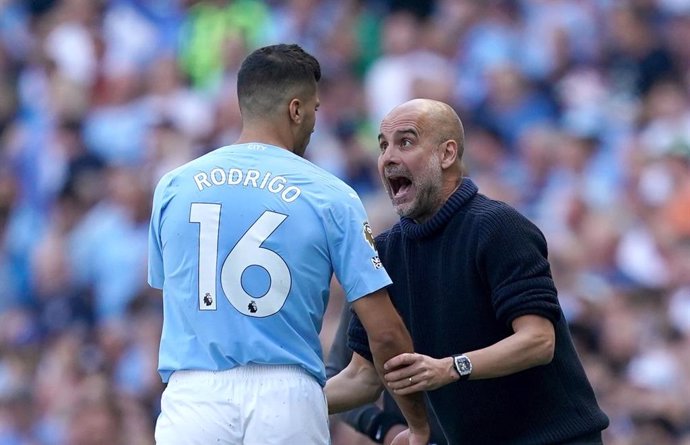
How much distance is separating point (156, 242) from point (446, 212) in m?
1.07

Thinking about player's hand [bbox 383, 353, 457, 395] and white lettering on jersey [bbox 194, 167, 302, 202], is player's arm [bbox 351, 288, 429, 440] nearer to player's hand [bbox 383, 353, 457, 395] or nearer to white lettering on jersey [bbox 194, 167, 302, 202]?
player's hand [bbox 383, 353, 457, 395]

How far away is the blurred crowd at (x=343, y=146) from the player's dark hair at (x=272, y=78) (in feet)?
14.2

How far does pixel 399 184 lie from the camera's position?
5547 millimetres

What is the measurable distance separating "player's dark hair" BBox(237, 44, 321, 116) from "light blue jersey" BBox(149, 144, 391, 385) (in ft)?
0.75

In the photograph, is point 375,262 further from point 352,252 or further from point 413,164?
point 413,164

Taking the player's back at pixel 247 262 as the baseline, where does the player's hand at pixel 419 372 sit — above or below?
below

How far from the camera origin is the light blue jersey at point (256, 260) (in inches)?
197

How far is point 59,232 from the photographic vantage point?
39.1ft

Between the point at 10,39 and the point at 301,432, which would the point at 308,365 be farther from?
the point at 10,39

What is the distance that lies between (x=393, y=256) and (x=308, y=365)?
0.76m

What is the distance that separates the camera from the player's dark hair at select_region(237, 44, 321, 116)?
5.28 metres

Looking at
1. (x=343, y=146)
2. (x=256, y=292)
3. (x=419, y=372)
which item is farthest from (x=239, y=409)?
(x=343, y=146)

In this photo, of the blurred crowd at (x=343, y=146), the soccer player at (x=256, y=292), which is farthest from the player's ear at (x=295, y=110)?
the blurred crowd at (x=343, y=146)

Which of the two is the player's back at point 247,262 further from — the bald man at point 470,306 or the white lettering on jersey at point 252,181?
the bald man at point 470,306
